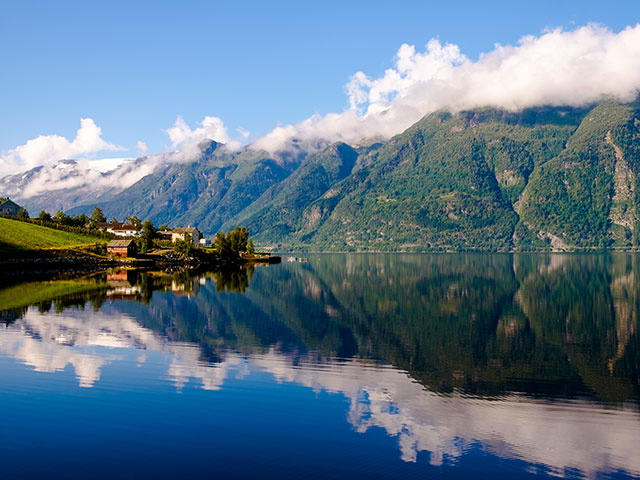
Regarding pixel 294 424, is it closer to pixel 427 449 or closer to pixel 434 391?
pixel 427 449

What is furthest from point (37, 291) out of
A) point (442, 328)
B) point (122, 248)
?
point (122, 248)

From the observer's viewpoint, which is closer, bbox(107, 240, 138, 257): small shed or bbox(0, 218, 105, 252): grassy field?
bbox(0, 218, 105, 252): grassy field

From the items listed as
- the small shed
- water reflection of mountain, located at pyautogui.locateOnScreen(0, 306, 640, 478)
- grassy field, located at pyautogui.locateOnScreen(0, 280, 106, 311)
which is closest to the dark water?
water reflection of mountain, located at pyautogui.locateOnScreen(0, 306, 640, 478)

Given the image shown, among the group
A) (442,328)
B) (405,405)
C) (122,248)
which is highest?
(122,248)

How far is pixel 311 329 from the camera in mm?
58281

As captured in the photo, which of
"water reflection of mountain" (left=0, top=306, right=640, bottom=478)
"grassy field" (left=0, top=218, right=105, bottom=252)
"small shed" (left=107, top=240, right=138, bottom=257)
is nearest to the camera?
"water reflection of mountain" (left=0, top=306, right=640, bottom=478)

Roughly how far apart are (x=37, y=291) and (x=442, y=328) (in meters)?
66.6

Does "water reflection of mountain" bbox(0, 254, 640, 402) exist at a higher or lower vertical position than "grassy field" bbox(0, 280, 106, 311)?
lower

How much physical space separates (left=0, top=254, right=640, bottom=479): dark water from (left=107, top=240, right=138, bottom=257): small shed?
11921 cm

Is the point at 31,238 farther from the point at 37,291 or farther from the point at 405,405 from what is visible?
the point at 405,405

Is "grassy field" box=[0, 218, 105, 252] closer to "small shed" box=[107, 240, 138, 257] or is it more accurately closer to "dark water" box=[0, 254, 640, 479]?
"small shed" box=[107, 240, 138, 257]

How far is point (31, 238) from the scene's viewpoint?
17450 centimetres

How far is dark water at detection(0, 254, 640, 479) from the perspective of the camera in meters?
23.3

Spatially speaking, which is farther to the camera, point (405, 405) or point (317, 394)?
point (317, 394)
